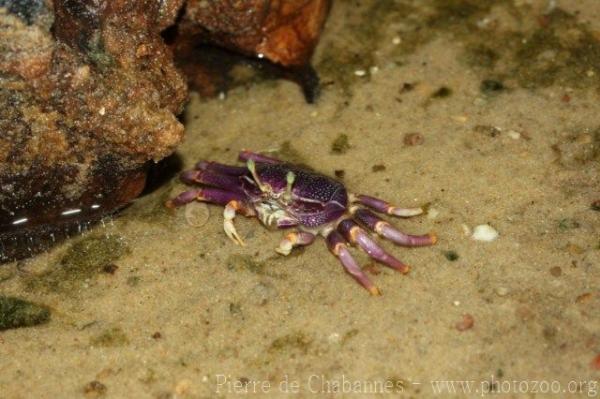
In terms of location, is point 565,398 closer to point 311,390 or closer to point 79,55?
point 311,390

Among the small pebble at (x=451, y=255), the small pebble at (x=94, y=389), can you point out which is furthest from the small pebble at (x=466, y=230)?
the small pebble at (x=94, y=389)

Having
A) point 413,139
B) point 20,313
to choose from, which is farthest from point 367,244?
point 20,313

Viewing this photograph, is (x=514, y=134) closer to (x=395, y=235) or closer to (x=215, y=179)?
(x=395, y=235)

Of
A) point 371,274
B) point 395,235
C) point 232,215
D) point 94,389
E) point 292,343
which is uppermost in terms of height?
point 395,235

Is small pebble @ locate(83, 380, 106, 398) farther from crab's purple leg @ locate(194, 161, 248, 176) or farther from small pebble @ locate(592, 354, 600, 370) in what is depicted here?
small pebble @ locate(592, 354, 600, 370)

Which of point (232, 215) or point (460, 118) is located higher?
point (460, 118)

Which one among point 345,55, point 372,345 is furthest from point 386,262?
point 345,55

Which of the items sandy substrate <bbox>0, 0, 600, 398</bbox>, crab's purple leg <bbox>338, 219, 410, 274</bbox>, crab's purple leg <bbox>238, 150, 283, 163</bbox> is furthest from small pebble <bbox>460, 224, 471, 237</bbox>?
crab's purple leg <bbox>238, 150, 283, 163</bbox>
